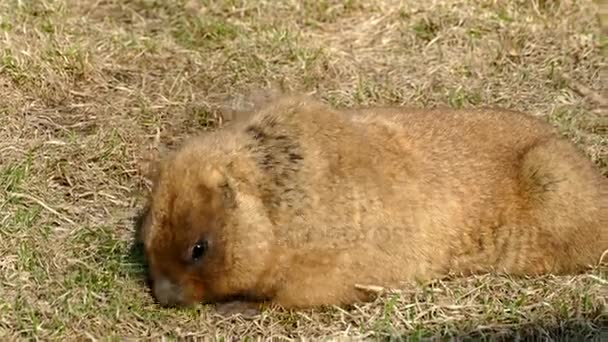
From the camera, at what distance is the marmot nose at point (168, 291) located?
4.27m

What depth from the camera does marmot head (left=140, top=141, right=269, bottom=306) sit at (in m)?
4.17

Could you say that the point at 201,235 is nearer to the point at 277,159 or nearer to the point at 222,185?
the point at 222,185

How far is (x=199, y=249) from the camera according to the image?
4.15 m

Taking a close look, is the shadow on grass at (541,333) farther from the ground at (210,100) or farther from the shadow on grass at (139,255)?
the shadow on grass at (139,255)

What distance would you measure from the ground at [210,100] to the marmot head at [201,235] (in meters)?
0.24

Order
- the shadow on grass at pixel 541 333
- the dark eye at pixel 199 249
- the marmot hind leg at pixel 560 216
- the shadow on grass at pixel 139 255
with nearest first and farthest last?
the dark eye at pixel 199 249 < the shadow on grass at pixel 541 333 < the shadow on grass at pixel 139 255 < the marmot hind leg at pixel 560 216

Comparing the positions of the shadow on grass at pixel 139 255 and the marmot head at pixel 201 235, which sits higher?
the marmot head at pixel 201 235

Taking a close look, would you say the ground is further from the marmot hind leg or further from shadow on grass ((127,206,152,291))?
the marmot hind leg

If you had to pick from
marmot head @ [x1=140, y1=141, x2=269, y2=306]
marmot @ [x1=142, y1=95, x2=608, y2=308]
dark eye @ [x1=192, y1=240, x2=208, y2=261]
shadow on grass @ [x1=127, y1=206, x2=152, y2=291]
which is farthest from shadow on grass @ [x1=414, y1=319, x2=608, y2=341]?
shadow on grass @ [x1=127, y1=206, x2=152, y2=291]

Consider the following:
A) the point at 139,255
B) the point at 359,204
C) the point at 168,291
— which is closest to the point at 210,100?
the point at 139,255

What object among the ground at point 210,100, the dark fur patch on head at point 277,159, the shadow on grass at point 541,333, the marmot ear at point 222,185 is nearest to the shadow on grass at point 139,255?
the ground at point 210,100

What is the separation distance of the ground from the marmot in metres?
0.15

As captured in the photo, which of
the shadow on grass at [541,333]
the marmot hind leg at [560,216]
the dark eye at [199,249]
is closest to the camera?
A: the dark eye at [199,249]

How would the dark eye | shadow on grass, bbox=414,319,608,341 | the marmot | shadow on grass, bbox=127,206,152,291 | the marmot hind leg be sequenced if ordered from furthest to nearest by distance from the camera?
1. the marmot hind leg
2. shadow on grass, bbox=127,206,152,291
3. shadow on grass, bbox=414,319,608,341
4. the marmot
5. the dark eye
